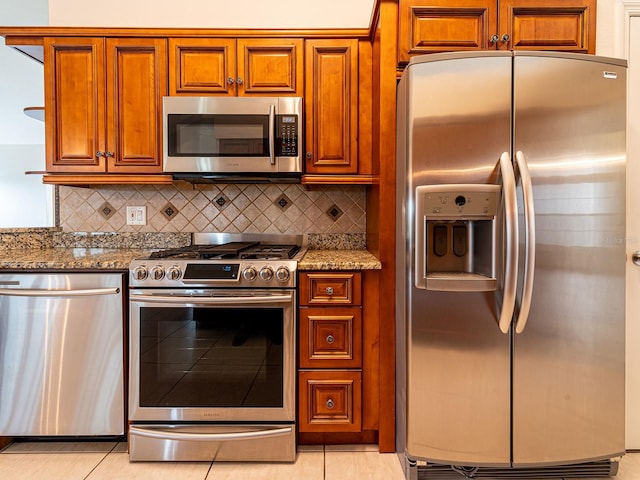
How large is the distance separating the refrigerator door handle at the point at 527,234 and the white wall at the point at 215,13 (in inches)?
58.1

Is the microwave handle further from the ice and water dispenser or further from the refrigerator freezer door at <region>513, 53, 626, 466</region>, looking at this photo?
the refrigerator freezer door at <region>513, 53, 626, 466</region>

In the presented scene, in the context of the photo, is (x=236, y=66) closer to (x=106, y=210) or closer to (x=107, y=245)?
(x=106, y=210)

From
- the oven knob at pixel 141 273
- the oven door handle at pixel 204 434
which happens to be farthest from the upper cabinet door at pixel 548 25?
the oven door handle at pixel 204 434

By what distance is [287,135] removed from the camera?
2.06m

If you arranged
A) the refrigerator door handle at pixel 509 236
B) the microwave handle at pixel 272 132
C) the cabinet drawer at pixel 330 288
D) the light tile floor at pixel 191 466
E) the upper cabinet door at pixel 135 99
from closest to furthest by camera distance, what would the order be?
the refrigerator door handle at pixel 509 236, the light tile floor at pixel 191 466, the cabinet drawer at pixel 330 288, the microwave handle at pixel 272 132, the upper cabinet door at pixel 135 99

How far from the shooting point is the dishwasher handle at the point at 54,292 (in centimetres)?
182

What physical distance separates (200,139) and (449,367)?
1596mm

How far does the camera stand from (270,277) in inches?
70.8

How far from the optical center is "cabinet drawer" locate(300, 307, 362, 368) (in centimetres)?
185

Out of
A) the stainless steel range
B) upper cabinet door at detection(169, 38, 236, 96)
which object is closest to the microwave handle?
upper cabinet door at detection(169, 38, 236, 96)

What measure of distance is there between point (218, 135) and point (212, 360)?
1111 mm

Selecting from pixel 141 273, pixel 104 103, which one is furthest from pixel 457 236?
pixel 104 103

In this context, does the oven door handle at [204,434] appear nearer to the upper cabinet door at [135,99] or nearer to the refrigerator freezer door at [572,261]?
the refrigerator freezer door at [572,261]

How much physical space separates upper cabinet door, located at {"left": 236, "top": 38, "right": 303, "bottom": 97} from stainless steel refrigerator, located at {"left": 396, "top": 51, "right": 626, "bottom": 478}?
75cm
